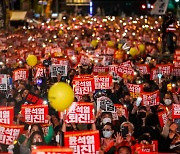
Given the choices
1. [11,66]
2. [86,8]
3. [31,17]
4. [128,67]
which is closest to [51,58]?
[11,66]

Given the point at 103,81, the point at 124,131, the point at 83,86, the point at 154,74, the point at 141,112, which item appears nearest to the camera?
the point at 124,131

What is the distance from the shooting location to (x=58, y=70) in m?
17.6

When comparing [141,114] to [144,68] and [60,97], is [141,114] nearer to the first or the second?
[60,97]

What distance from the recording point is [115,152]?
10.8 m

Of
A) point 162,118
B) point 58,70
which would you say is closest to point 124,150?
point 162,118

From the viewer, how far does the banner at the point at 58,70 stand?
17.6 m

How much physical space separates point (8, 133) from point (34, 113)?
4.58 feet

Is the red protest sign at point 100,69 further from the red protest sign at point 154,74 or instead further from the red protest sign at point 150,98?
the red protest sign at point 150,98

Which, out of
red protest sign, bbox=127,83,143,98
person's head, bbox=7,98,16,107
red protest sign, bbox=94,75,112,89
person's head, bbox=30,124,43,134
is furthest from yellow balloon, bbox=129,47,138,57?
person's head, bbox=30,124,43,134

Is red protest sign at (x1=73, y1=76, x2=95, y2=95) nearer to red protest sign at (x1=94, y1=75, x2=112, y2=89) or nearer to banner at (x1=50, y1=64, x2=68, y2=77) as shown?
red protest sign at (x1=94, y1=75, x2=112, y2=89)

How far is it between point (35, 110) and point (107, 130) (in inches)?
72.5

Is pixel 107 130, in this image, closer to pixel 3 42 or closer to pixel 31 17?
pixel 3 42

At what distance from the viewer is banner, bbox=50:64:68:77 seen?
17578mm

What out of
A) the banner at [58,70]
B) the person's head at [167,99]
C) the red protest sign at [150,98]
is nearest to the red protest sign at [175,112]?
the person's head at [167,99]
